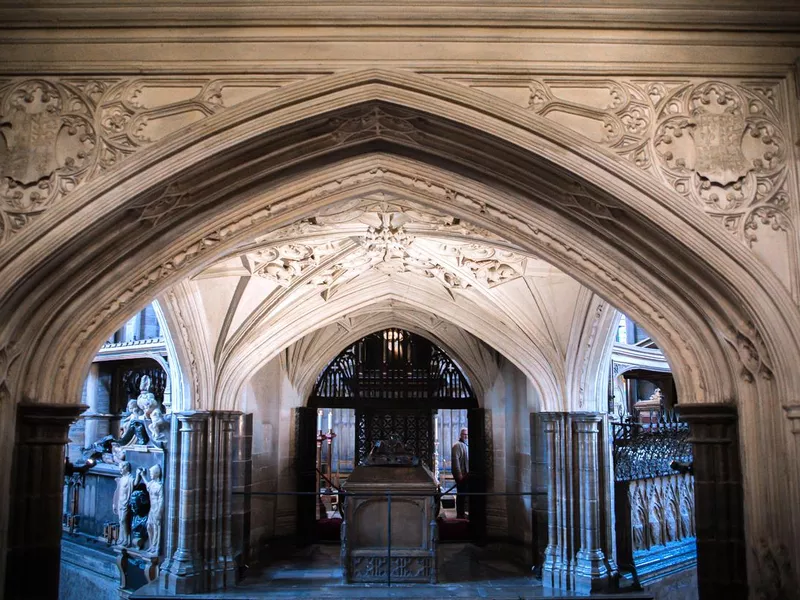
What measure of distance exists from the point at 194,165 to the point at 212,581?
5688mm

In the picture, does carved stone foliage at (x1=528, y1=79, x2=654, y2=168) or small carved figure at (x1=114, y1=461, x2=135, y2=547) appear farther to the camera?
small carved figure at (x1=114, y1=461, x2=135, y2=547)

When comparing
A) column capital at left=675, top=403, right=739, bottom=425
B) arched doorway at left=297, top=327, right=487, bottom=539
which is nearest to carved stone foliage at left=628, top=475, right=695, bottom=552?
arched doorway at left=297, top=327, right=487, bottom=539

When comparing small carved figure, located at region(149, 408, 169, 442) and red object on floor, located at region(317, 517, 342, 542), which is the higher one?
small carved figure, located at region(149, 408, 169, 442)

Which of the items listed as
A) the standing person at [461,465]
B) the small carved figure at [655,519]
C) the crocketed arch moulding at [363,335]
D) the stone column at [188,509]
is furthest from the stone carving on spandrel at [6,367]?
the standing person at [461,465]

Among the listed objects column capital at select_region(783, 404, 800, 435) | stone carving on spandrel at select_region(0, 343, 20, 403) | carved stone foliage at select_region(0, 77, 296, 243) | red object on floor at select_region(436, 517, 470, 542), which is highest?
carved stone foliage at select_region(0, 77, 296, 243)

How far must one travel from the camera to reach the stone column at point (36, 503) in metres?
3.64

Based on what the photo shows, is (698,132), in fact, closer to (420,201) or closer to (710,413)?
(710,413)

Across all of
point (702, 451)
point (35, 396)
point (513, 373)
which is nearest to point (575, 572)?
point (513, 373)

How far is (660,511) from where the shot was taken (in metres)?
8.33

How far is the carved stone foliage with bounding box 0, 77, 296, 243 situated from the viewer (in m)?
3.50

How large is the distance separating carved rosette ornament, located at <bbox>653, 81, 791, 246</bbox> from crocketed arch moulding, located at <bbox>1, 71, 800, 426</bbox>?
13 centimetres

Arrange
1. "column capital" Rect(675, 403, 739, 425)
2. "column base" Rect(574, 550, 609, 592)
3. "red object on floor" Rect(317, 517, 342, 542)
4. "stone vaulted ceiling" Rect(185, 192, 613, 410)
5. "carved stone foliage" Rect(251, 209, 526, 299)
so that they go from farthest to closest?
1. "red object on floor" Rect(317, 517, 342, 542)
2. "column base" Rect(574, 550, 609, 592)
3. "stone vaulted ceiling" Rect(185, 192, 613, 410)
4. "carved stone foliage" Rect(251, 209, 526, 299)
5. "column capital" Rect(675, 403, 739, 425)

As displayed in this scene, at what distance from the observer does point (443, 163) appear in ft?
13.6

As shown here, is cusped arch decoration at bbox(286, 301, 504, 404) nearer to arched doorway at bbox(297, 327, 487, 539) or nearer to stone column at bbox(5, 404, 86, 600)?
arched doorway at bbox(297, 327, 487, 539)
